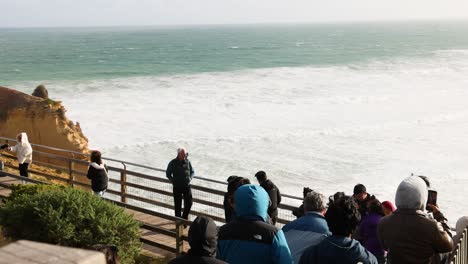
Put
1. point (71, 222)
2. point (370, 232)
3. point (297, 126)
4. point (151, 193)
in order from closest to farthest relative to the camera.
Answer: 1. point (370, 232)
2. point (71, 222)
3. point (151, 193)
4. point (297, 126)

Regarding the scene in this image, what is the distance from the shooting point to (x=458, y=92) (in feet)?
161

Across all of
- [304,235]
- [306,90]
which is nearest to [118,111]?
[306,90]

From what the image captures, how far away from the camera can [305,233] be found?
491 cm

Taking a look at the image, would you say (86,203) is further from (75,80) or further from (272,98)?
(75,80)

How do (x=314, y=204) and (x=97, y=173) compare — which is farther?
(x=97, y=173)

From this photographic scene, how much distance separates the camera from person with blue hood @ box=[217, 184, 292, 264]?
14.4 ft

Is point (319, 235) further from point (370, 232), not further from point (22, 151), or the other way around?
point (22, 151)

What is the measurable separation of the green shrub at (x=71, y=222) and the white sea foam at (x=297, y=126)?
1295 cm

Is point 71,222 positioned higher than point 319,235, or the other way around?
point 319,235

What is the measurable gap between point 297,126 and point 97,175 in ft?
85.7

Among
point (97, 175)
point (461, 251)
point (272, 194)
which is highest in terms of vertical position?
point (461, 251)

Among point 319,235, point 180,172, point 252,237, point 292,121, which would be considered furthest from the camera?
point 292,121

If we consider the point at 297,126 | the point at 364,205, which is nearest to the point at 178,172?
the point at 364,205

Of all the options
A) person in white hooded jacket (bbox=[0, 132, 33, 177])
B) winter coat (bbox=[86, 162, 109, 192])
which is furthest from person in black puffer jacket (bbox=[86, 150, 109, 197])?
person in white hooded jacket (bbox=[0, 132, 33, 177])
